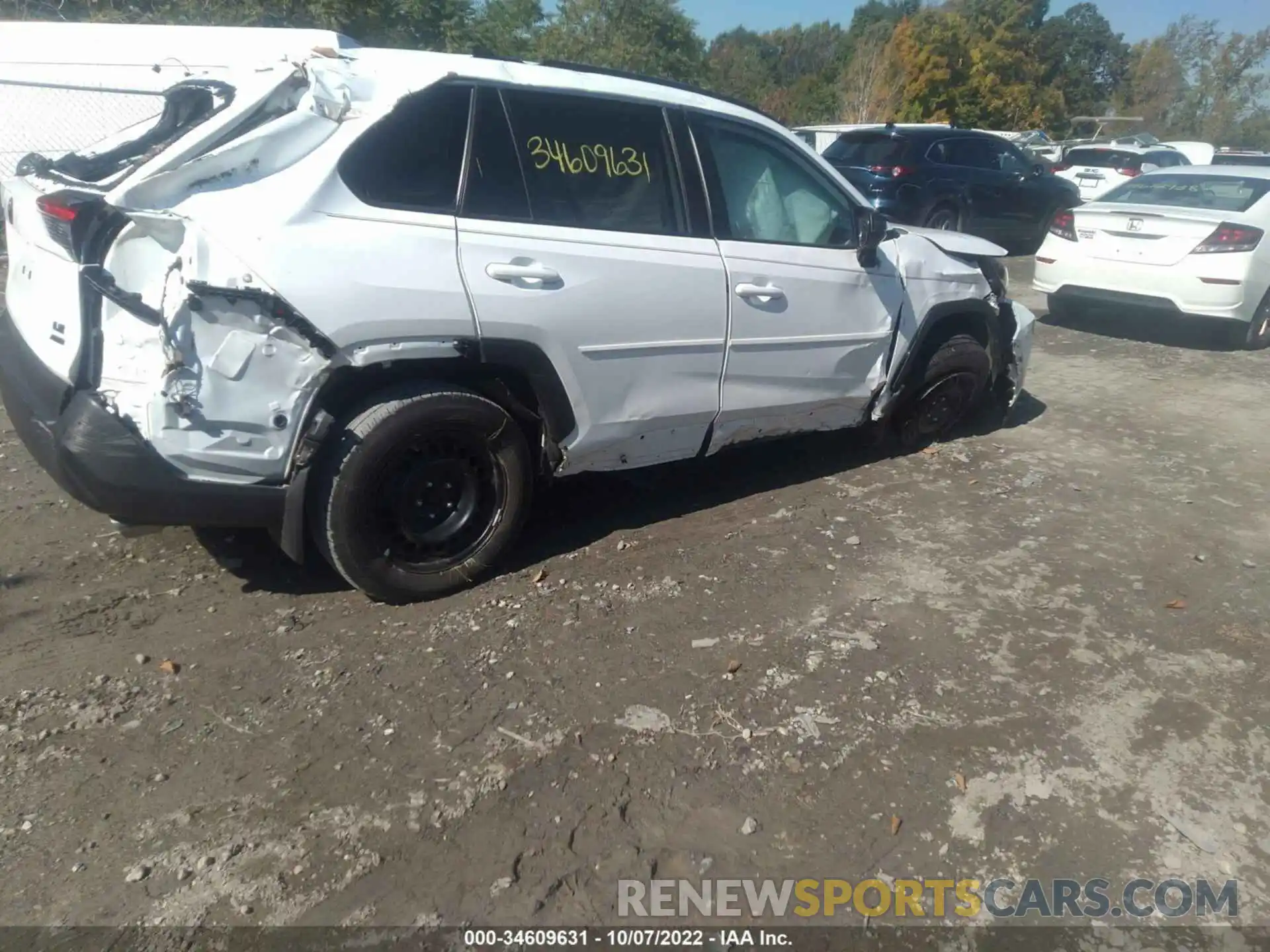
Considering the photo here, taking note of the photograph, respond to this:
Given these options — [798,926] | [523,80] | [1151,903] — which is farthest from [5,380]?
[1151,903]

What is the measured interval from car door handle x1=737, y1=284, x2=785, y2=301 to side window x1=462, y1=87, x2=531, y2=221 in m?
1.07

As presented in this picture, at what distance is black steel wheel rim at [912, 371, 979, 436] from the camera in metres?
5.51

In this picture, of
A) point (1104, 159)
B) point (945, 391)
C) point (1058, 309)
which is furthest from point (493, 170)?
point (1104, 159)

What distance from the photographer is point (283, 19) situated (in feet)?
55.0

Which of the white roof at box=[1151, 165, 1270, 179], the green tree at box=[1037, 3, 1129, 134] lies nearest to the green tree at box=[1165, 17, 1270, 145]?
the green tree at box=[1037, 3, 1129, 134]

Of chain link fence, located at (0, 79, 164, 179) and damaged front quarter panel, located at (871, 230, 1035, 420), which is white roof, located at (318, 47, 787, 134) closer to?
damaged front quarter panel, located at (871, 230, 1035, 420)

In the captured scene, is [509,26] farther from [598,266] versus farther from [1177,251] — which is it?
[598,266]

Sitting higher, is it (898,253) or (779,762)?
(898,253)

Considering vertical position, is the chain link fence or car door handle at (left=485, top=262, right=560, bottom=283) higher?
the chain link fence

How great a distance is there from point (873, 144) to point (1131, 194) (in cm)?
394

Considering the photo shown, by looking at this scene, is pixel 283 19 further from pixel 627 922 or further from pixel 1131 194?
pixel 627 922

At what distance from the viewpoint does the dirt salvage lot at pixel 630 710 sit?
2578 millimetres

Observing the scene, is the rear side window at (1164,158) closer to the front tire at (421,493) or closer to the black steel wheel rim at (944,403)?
the black steel wheel rim at (944,403)

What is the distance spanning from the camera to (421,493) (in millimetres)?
3721
